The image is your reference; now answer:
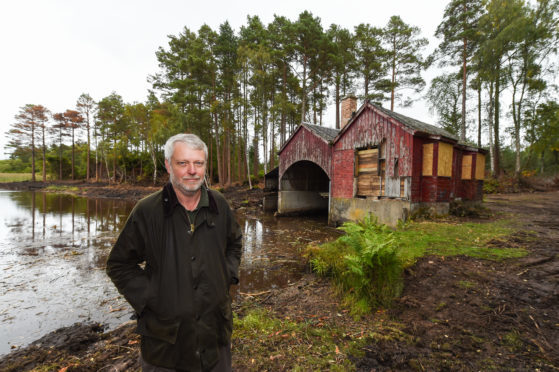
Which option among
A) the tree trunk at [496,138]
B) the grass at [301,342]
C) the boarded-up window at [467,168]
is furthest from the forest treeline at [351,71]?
Result: the grass at [301,342]

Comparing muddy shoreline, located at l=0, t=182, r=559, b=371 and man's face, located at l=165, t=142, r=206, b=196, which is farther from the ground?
man's face, located at l=165, t=142, r=206, b=196

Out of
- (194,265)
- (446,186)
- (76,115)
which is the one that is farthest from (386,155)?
(76,115)

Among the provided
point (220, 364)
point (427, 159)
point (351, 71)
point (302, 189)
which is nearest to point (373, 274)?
point (220, 364)

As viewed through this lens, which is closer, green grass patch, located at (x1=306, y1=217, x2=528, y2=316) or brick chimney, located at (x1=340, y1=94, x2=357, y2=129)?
green grass patch, located at (x1=306, y1=217, x2=528, y2=316)

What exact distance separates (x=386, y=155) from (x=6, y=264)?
15.7 m

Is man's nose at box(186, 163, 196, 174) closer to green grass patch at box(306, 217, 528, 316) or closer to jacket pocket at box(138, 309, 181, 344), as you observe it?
jacket pocket at box(138, 309, 181, 344)

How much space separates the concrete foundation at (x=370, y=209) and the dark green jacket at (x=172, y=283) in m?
9.02

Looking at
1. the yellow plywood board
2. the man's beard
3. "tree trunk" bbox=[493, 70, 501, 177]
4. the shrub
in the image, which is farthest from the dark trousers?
"tree trunk" bbox=[493, 70, 501, 177]

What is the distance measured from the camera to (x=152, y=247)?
6.02 feet

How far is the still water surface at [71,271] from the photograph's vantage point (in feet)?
16.0

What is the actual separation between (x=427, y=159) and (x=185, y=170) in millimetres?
11839

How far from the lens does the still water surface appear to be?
489 centimetres

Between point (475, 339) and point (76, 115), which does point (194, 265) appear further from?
point (76, 115)

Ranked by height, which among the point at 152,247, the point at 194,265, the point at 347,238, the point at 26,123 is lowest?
the point at 347,238
